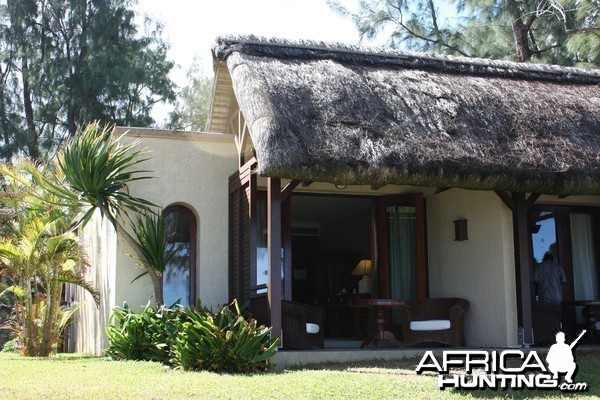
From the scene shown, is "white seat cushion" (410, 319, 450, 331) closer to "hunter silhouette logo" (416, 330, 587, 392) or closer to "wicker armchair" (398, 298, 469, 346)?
"wicker armchair" (398, 298, 469, 346)

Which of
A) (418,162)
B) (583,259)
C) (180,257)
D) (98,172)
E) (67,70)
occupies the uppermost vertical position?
(67,70)

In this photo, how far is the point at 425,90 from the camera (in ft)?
34.2

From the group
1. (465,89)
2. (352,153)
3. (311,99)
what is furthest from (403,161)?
(465,89)

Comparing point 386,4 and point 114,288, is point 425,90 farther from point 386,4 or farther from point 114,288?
point 386,4

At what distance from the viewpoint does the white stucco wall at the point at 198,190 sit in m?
11.2

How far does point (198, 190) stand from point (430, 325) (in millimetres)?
3778

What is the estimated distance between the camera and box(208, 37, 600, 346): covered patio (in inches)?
355

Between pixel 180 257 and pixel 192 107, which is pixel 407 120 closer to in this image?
pixel 180 257

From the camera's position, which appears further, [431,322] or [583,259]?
[583,259]

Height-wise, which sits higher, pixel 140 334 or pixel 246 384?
pixel 140 334

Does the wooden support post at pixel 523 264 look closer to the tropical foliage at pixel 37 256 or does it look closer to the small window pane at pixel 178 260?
the small window pane at pixel 178 260

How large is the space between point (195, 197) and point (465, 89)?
4.07m

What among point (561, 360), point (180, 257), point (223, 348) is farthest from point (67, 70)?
point (561, 360)

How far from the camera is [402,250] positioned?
11.8 m
